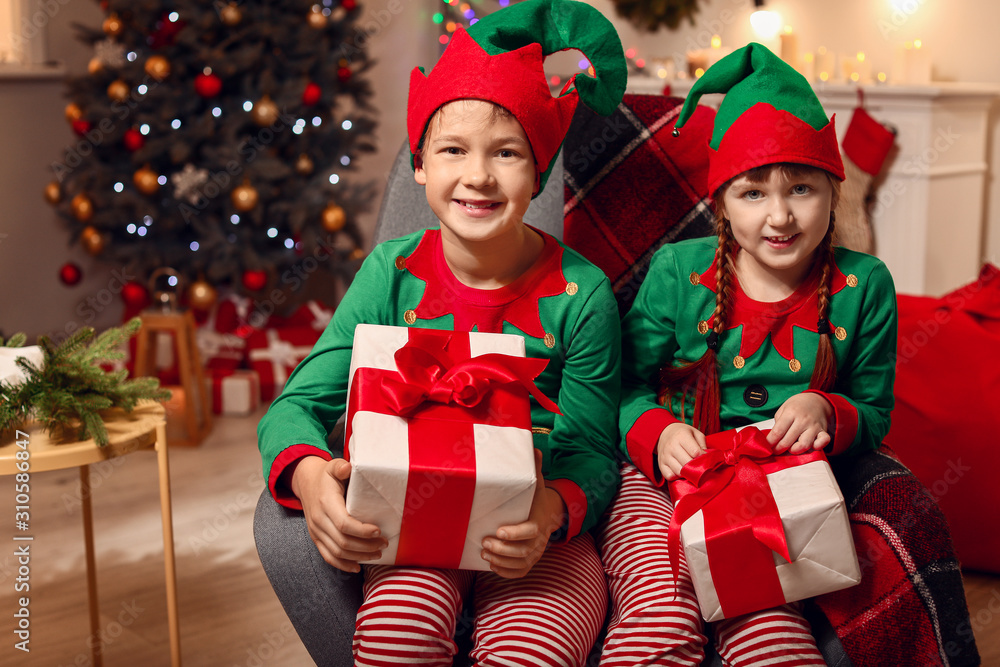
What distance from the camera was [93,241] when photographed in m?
3.30

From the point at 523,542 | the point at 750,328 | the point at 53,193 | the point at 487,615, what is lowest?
the point at 487,615

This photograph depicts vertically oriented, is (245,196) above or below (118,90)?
below

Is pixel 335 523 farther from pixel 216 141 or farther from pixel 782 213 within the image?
pixel 216 141

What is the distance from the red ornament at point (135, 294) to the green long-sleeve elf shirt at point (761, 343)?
2597 mm

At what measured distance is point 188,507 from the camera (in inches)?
94.3

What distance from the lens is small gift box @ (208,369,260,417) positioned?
313 centimetres

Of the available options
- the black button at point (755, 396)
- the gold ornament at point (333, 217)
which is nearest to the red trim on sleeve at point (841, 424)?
the black button at point (755, 396)

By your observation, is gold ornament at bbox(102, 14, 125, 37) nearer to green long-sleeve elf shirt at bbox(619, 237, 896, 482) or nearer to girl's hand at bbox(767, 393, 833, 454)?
green long-sleeve elf shirt at bbox(619, 237, 896, 482)

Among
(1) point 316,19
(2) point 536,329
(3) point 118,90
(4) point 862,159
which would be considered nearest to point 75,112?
(3) point 118,90

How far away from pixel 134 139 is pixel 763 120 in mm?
2629

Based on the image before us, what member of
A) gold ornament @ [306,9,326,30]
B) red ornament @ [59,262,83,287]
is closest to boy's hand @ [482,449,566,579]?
gold ornament @ [306,9,326,30]

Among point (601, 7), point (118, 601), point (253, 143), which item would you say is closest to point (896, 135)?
point (601, 7)

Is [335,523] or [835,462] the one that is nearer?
[335,523]

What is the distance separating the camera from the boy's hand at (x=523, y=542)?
3.33 ft
